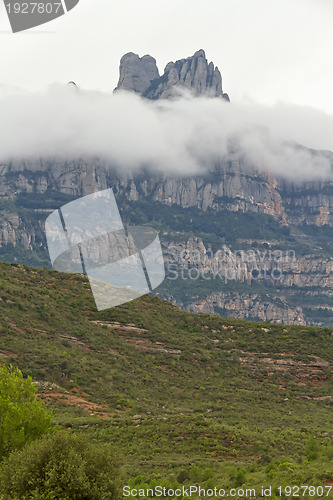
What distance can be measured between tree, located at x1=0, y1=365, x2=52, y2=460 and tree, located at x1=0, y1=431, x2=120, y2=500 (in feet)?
11.1

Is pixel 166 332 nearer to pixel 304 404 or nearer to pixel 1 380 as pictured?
pixel 304 404

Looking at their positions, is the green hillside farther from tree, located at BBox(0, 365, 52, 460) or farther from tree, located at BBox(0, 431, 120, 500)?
tree, located at BBox(0, 431, 120, 500)

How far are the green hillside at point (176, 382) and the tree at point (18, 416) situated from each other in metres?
7.79

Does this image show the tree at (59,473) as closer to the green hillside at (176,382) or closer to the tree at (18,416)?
the tree at (18,416)

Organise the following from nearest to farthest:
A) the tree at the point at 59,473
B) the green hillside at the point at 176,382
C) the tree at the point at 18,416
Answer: the tree at the point at 59,473, the tree at the point at 18,416, the green hillside at the point at 176,382

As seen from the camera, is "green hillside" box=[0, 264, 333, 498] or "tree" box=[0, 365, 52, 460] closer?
"tree" box=[0, 365, 52, 460]

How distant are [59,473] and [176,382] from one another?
39464mm

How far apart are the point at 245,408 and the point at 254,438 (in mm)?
11788

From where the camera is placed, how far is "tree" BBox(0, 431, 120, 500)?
23828mm

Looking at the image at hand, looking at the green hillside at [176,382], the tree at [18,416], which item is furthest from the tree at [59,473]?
the green hillside at [176,382]

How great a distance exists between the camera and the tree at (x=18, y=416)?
29031 mm

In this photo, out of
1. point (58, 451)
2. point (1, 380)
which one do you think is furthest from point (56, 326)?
point (58, 451)

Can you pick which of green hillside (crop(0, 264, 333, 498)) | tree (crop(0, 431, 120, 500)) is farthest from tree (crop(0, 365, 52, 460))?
green hillside (crop(0, 264, 333, 498))

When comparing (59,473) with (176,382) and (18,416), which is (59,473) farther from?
(176,382)
